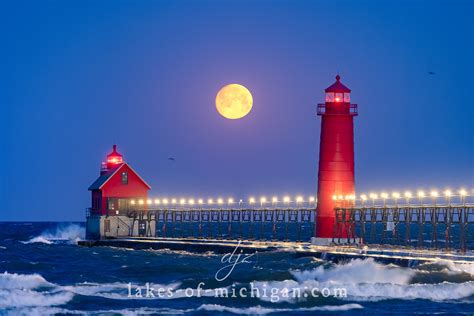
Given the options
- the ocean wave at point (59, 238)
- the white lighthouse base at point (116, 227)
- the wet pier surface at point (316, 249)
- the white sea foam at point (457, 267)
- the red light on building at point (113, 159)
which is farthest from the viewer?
the ocean wave at point (59, 238)

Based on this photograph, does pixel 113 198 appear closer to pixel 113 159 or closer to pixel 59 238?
pixel 113 159

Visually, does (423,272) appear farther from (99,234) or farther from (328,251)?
(99,234)

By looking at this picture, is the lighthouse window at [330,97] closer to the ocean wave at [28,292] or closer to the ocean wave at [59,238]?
the ocean wave at [28,292]

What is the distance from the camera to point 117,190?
87062 mm

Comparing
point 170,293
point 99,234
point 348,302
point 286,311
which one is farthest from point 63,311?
point 99,234

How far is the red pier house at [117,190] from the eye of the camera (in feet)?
284

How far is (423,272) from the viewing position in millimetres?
48625

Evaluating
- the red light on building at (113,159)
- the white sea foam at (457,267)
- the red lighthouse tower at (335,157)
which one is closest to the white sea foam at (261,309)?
the white sea foam at (457,267)

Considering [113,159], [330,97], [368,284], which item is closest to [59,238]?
[113,159]

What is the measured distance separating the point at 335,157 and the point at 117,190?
99.2 feet

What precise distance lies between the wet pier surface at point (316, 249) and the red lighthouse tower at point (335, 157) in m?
2.73

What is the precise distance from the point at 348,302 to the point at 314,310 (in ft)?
7.79

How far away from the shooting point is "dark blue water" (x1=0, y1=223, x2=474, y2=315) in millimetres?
42688

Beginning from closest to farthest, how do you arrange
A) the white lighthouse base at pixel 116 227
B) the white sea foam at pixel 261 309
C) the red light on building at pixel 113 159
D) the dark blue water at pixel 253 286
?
the white sea foam at pixel 261 309, the dark blue water at pixel 253 286, the white lighthouse base at pixel 116 227, the red light on building at pixel 113 159
